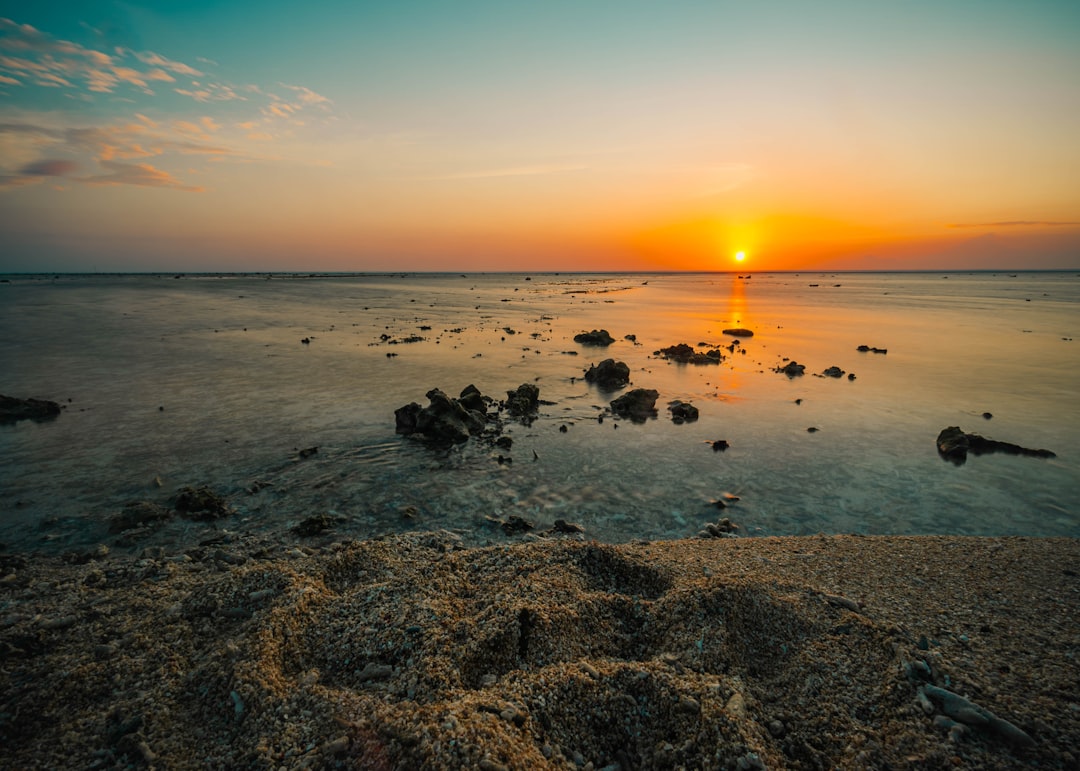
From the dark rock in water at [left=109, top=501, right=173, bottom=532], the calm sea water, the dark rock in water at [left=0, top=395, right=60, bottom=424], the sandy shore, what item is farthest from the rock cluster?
the dark rock in water at [left=0, top=395, right=60, bottom=424]

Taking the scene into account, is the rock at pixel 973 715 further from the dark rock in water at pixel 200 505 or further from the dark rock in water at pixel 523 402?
the dark rock in water at pixel 523 402

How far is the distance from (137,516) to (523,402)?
10.4 meters

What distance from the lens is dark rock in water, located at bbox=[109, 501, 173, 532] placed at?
8.52m

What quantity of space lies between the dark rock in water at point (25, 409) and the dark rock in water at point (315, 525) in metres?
12.3

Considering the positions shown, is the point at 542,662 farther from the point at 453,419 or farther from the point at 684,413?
the point at 684,413

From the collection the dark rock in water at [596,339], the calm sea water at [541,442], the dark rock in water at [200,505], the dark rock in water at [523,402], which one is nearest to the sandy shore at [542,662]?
the dark rock in water at [200,505]

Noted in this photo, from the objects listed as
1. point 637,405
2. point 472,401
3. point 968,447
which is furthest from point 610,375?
point 968,447

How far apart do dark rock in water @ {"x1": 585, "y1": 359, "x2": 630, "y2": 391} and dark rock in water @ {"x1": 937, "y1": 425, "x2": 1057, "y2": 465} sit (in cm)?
1075

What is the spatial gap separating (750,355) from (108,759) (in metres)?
29.7

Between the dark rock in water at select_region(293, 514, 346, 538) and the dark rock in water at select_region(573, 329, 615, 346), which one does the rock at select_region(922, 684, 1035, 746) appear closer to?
the dark rock in water at select_region(293, 514, 346, 538)

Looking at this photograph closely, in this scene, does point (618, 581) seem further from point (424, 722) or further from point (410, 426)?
point (410, 426)

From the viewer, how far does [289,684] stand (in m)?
4.60

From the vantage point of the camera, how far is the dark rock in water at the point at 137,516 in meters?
8.52

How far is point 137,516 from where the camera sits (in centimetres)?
868
